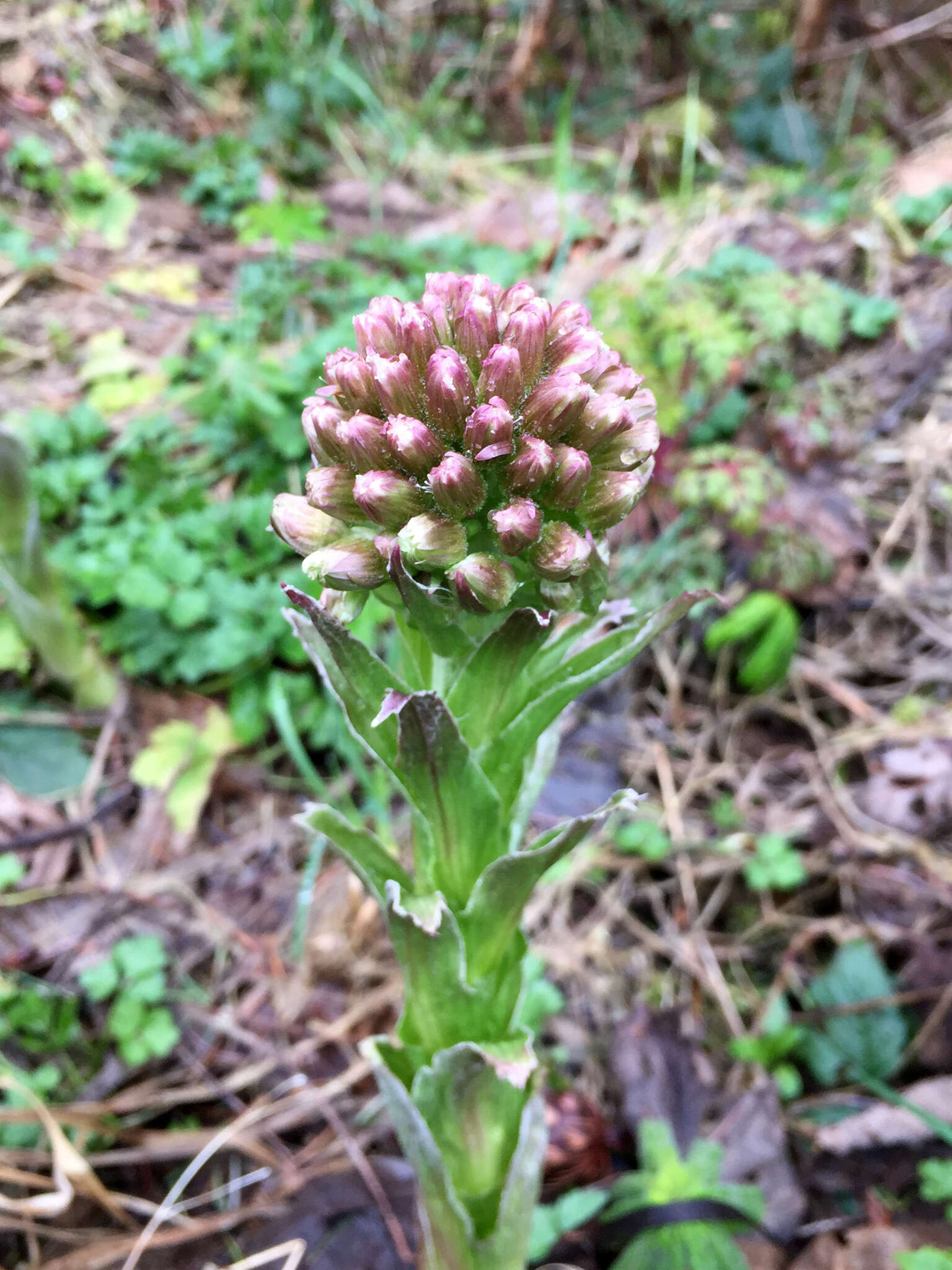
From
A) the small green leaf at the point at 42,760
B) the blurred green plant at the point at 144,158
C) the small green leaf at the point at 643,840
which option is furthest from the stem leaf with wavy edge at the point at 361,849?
the blurred green plant at the point at 144,158

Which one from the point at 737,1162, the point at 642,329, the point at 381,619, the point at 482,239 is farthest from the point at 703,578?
the point at 482,239

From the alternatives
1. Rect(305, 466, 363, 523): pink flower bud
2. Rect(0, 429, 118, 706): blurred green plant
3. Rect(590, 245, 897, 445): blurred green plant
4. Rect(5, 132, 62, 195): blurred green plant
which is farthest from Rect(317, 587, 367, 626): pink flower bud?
Rect(5, 132, 62, 195): blurred green plant

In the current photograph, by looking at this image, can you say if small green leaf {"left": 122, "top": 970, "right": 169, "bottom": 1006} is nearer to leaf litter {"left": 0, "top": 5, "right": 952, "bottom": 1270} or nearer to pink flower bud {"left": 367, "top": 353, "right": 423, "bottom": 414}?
leaf litter {"left": 0, "top": 5, "right": 952, "bottom": 1270}

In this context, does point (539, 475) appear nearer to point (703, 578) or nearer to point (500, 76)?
point (703, 578)

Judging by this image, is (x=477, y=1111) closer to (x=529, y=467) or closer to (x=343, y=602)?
(x=343, y=602)

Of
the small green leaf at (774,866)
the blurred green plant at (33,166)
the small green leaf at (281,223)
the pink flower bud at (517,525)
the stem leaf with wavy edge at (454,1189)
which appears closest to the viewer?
the pink flower bud at (517,525)

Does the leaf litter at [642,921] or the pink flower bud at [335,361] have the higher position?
the pink flower bud at [335,361]

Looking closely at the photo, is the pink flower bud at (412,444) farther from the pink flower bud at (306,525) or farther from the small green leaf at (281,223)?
the small green leaf at (281,223)
